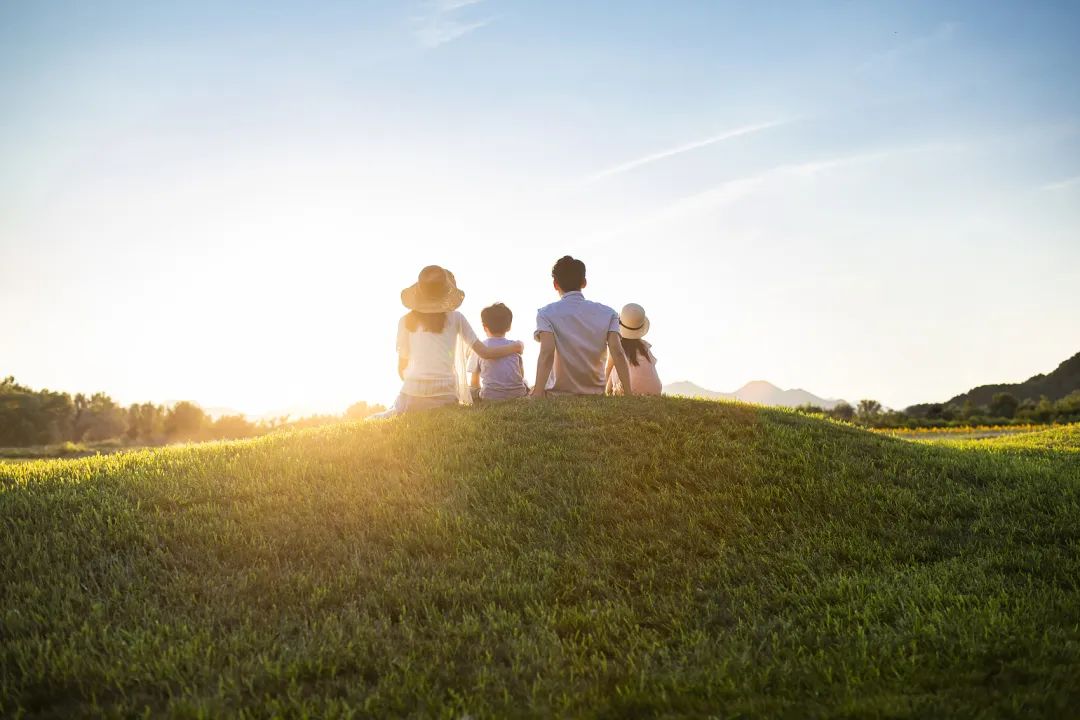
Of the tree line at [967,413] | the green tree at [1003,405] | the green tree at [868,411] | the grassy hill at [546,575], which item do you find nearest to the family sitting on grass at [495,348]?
the grassy hill at [546,575]

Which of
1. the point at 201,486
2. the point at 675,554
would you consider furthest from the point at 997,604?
the point at 201,486

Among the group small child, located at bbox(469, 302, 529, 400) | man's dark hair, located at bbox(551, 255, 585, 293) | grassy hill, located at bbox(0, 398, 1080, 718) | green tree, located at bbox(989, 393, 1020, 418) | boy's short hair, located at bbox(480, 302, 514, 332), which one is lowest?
grassy hill, located at bbox(0, 398, 1080, 718)

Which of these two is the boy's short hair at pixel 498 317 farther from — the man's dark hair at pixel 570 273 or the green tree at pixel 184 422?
the green tree at pixel 184 422

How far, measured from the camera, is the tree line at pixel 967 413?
99.3 feet

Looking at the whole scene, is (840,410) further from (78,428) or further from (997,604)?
(78,428)

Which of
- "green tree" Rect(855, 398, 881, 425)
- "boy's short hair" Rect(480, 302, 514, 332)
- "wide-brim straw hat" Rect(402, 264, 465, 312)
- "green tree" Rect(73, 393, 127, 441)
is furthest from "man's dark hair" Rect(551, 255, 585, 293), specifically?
"green tree" Rect(73, 393, 127, 441)

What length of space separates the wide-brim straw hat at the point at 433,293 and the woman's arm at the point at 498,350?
27.5 inches

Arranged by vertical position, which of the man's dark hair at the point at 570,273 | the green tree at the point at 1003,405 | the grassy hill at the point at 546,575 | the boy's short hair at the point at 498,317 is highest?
the man's dark hair at the point at 570,273

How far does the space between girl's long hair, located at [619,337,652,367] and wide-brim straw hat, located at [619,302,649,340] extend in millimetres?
68

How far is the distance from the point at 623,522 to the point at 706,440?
2.53 metres

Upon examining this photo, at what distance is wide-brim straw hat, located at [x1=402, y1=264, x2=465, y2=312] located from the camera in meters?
10.5

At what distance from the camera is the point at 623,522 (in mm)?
7473

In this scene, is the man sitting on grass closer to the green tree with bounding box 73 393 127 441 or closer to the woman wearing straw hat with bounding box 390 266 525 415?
the woman wearing straw hat with bounding box 390 266 525 415

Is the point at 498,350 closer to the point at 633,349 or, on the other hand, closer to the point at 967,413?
the point at 633,349
